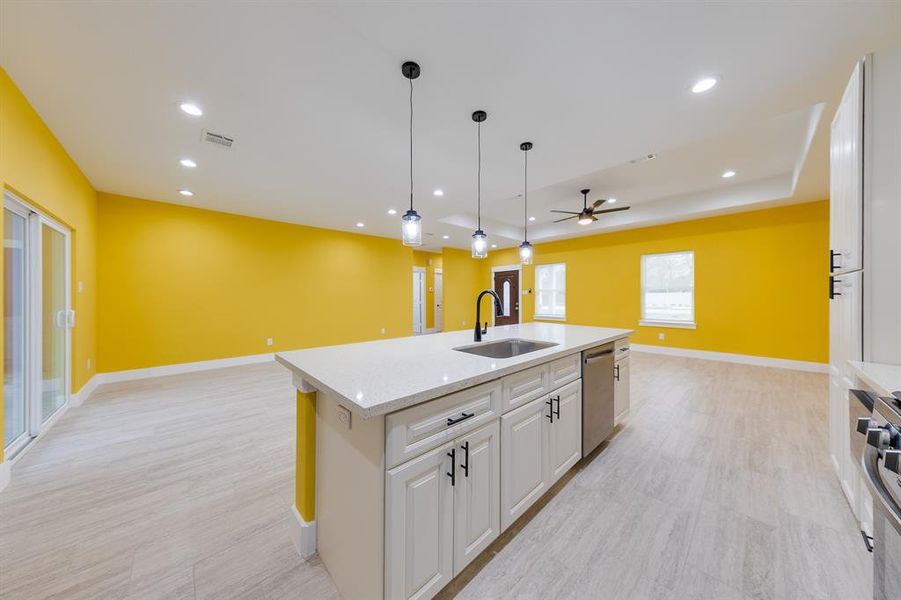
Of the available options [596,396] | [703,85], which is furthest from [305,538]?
[703,85]

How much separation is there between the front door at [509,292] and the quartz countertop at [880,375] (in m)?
7.41

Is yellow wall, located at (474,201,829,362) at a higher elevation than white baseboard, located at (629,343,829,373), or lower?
higher

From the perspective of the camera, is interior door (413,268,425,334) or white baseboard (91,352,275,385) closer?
white baseboard (91,352,275,385)

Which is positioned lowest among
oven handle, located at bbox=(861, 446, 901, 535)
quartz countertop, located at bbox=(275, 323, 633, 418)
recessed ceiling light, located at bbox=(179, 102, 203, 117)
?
oven handle, located at bbox=(861, 446, 901, 535)

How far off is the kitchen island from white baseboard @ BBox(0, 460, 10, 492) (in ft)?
6.86

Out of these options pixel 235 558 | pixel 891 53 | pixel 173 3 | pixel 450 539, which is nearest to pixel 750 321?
pixel 891 53

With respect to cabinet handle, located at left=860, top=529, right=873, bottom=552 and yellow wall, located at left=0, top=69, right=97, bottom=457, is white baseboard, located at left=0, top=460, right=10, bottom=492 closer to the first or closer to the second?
yellow wall, located at left=0, top=69, right=97, bottom=457

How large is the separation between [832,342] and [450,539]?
286cm

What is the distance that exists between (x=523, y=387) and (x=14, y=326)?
4.13m

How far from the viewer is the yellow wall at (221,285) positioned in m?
4.48

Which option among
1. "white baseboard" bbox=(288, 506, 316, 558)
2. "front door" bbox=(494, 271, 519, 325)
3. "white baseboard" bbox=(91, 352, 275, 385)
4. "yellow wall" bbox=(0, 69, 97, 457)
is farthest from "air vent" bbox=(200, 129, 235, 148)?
"front door" bbox=(494, 271, 519, 325)

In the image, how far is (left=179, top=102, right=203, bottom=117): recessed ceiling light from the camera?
2.39 meters

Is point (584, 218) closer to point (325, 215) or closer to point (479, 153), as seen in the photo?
point (479, 153)

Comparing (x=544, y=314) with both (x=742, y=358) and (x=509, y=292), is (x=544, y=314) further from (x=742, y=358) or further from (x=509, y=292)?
(x=742, y=358)
